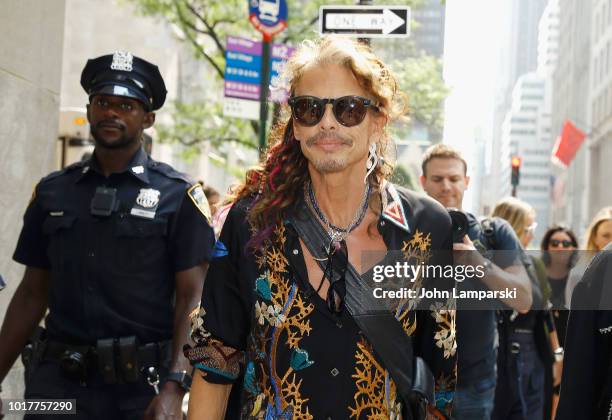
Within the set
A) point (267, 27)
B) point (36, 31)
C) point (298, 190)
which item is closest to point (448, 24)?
point (36, 31)

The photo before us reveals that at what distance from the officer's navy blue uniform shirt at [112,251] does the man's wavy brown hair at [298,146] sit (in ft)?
4.03

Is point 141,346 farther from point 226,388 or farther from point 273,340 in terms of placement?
point 273,340

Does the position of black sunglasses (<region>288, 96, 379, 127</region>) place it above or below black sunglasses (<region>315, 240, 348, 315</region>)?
above

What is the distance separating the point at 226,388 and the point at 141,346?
1246 mm

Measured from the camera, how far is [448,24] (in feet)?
19.9

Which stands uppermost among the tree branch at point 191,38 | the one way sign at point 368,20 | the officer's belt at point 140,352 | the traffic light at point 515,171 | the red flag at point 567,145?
the tree branch at point 191,38

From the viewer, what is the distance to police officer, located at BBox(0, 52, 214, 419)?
414cm

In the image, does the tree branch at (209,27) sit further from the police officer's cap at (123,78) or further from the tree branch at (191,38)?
the police officer's cap at (123,78)

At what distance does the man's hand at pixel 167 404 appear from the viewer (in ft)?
13.0

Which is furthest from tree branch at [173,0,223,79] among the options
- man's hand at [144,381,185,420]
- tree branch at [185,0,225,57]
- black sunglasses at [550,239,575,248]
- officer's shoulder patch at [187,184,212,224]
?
man's hand at [144,381,185,420]

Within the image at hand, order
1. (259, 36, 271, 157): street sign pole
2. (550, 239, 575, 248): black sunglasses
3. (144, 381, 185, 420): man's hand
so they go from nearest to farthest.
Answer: (144, 381, 185, 420): man's hand → (550, 239, 575, 248): black sunglasses → (259, 36, 271, 157): street sign pole

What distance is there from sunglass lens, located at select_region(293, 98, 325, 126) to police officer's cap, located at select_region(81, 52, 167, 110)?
1.75 meters

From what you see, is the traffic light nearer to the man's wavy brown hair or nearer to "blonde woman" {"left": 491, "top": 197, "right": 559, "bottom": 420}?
"blonde woman" {"left": 491, "top": 197, "right": 559, "bottom": 420}

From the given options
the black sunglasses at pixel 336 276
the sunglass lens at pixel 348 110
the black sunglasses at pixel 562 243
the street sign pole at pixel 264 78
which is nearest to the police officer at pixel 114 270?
the black sunglasses at pixel 336 276
